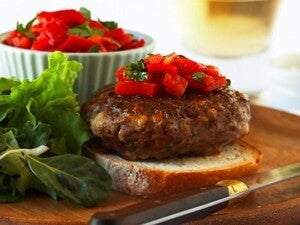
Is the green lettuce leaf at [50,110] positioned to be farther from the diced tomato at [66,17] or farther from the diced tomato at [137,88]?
the diced tomato at [66,17]

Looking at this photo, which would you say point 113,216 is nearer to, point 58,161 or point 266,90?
point 58,161

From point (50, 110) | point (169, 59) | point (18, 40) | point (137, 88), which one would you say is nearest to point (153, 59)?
point (169, 59)

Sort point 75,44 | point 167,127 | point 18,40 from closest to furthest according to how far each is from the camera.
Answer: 1. point 167,127
2. point 75,44
3. point 18,40

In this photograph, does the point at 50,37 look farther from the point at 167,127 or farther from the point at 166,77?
the point at 167,127

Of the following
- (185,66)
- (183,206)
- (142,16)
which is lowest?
(142,16)

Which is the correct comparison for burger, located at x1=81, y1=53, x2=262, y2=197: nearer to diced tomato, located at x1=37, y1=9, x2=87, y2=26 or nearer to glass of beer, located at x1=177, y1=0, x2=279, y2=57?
diced tomato, located at x1=37, y1=9, x2=87, y2=26

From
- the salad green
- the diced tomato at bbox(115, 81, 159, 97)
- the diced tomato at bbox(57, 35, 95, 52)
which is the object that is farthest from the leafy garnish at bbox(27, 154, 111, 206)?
the diced tomato at bbox(57, 35, 95, 52)

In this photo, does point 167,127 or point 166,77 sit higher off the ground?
point 166,77

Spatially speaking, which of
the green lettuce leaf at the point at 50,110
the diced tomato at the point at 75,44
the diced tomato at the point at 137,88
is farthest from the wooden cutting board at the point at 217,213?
the diced tomato at the point at 75,44
